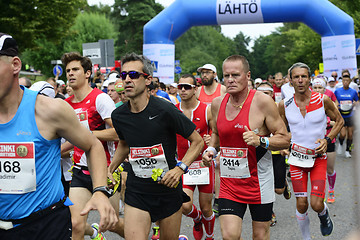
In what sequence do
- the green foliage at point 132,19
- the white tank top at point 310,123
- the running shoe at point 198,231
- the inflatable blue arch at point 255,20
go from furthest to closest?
1. the green foliage at point 132,19
2. the inflatable blue arch at point 255,20
3. the running shoe at point 198,231
4. the white tank top at point 310,123

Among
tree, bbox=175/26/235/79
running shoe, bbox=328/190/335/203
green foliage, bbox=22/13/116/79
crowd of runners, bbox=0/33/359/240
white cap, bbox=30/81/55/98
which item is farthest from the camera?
tree, bbox=175/26/235/79

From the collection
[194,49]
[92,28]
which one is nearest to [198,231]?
[92,28]

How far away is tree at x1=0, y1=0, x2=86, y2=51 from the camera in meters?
23.8

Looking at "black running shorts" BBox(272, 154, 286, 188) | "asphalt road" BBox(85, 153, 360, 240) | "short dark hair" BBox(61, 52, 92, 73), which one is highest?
"short dark hair" BBox(61, 52, 92, 73)

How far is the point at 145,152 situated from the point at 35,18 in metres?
23.1

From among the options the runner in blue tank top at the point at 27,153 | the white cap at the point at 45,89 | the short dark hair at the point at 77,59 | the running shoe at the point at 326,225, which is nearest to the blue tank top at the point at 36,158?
→ the runner in blue tank top at the point at 27,153

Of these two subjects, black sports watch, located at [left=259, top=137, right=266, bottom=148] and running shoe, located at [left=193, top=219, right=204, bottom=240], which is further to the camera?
running shoe, located at [left=193, top=219, right=204, bottom=240]

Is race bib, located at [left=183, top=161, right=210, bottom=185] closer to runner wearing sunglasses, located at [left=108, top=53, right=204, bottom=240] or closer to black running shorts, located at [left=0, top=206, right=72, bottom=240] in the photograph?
runner wearing sunglasses, located at [left=108, top=53, right=204, bottom=240]

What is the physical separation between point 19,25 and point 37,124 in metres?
23.5

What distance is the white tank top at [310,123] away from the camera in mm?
5562

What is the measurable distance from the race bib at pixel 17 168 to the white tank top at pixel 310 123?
3.87m

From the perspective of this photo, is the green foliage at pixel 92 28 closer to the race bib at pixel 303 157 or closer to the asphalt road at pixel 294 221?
the asphalt road at pixel 294 221

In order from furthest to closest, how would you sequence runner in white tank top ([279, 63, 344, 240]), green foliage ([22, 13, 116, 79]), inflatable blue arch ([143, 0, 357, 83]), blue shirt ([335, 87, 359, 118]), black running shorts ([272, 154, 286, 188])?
green foliage ([22, 13, 116, 79]) → inflatable blue arch ([143, 0, 357, 83]) → blue shirt ([335, 87, 359, 118]) → black running shorts ([272, 154, 286, 188]) → runner in white tank top ([279, 63, 344, 240])

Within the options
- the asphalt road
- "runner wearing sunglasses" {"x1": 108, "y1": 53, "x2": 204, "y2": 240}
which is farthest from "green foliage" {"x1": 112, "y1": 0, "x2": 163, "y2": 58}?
"runner wearing sunglasses" {"x1": 108, "y1": 53, "x2": 204, "y2": 240}
